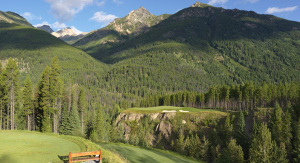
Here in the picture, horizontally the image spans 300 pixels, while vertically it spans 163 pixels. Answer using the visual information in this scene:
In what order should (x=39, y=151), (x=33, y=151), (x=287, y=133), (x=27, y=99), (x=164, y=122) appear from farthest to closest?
(x=164, y=122) → (x=287, y=133) → (x=27, y=99) → (x=39, y=151) → (x=33, y=151)

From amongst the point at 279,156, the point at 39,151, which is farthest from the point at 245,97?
the point at 39,151

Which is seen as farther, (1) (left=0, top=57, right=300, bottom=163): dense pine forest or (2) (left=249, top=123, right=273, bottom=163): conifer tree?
(1) (left=0, top=57, right=300, bottom=163): dense pine forest

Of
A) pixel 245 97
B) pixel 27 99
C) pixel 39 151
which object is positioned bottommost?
pixel 245 97

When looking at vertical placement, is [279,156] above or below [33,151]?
below

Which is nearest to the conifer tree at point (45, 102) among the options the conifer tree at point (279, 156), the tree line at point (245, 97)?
the conifer tree at point (279, 156)

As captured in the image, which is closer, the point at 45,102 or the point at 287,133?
the point at 45,102

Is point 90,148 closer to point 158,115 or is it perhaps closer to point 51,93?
point 51,93

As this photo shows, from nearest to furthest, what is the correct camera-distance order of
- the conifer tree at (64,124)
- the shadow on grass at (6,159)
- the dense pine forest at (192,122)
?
1. the shadow on grass at (6,159)
2. the dense pine forest at (192,122)
3. the conifer tree at (64,124)

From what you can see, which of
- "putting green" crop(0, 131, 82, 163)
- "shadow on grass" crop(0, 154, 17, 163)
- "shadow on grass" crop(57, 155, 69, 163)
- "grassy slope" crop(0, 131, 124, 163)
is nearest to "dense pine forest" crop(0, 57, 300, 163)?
"grassy slope" crop(0, 131, 124, 163)

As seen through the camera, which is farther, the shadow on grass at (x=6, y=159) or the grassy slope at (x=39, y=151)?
the grassy slope at (x=39, y=151)

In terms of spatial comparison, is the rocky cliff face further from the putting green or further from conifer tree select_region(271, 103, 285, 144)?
the putting green

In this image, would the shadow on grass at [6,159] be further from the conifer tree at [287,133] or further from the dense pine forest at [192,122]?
the conifer tree at [287,133]

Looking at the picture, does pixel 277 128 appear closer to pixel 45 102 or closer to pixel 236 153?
pixel 236 153

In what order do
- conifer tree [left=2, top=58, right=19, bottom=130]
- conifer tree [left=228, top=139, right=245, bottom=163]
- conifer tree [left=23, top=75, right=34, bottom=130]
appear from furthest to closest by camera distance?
conifer tree [left=228, top=139, right=245, bottom=163] < conifer tree [left=23, top=75, right=34, bottom=130] < conifer tree [left=2, top=58, right=19, bottom=130]
